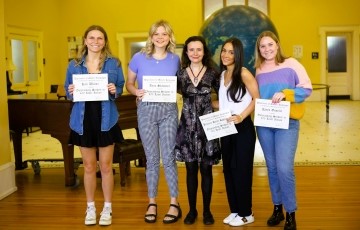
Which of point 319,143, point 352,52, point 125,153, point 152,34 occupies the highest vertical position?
point 352,52

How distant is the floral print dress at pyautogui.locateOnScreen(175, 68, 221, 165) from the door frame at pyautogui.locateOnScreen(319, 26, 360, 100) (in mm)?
13807

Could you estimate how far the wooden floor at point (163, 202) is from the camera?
4273 mm

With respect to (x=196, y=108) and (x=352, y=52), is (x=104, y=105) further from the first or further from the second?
(x=352, y=52)

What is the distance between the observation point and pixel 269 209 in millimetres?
4637

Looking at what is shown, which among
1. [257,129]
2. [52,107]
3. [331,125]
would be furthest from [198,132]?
[331,125]

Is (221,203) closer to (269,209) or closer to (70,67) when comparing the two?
(269,209)

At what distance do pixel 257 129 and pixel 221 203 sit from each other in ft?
3.88

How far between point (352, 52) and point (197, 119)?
48.0 ft

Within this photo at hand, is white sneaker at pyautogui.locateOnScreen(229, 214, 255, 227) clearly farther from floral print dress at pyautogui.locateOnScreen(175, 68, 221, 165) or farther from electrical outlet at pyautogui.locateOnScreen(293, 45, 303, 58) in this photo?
electrical outlet at pyautogui.locateOnScreen(293, 45, 303, 58)

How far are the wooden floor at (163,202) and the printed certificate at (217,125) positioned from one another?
82 cm

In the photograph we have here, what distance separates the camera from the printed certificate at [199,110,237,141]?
3.87m

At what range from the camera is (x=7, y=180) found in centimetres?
541

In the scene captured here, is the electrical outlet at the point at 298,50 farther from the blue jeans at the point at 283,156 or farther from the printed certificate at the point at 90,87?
the printed certificate at the point at 90,87

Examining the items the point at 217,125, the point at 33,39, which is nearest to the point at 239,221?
the point at 217,125
